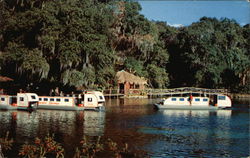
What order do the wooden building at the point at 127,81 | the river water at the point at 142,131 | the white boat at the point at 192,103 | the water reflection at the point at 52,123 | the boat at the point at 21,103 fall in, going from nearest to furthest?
the river water at the point at 142,131 → the water reflection at the point at 52,123 → the boat at the point at 21,103 → the white boat at the point at 192,103 → the wooden building at the point at 127,81

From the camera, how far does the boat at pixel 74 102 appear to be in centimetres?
5231

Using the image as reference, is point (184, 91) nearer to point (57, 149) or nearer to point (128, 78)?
point (128, 78)

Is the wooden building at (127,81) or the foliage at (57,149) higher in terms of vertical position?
the wooden building at (127,81)

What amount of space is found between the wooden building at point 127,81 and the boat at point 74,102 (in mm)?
30133

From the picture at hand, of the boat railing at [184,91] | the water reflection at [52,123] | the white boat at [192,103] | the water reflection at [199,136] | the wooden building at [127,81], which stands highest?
the wooden building at [127,81]

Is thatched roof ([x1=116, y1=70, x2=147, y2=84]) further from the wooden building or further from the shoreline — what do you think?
the shoreline

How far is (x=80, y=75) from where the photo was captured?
56.0 meters

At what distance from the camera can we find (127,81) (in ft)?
274

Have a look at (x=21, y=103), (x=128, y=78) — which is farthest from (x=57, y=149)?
(x=128, y=78)

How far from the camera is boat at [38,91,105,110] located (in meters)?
52.3

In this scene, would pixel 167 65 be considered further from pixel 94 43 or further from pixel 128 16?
pixel 94 43

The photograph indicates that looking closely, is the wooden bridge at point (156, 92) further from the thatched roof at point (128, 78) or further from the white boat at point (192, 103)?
the white boat at point (192, 103)

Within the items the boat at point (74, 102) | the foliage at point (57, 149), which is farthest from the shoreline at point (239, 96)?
the foliage at point (57, 149)

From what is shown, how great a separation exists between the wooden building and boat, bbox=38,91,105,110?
3013 cm
